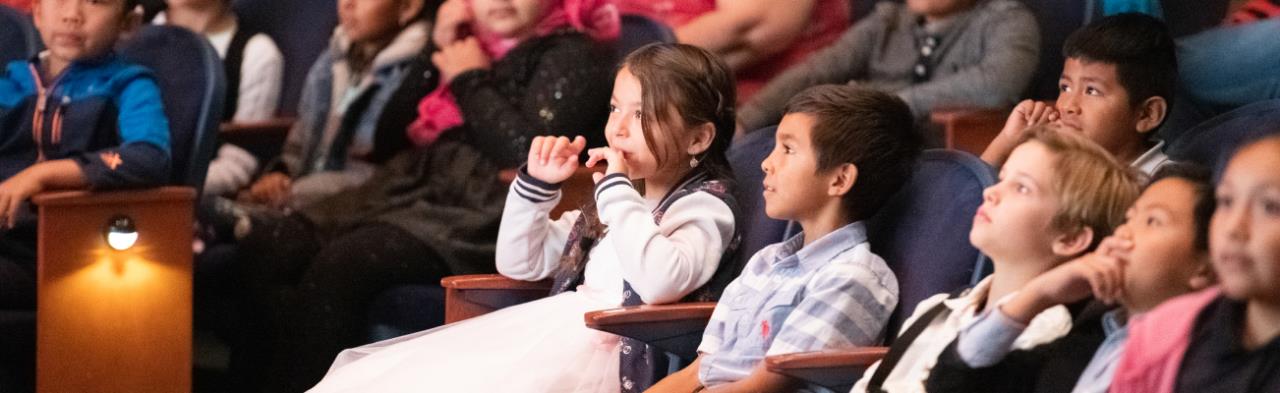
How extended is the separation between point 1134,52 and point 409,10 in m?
2.18

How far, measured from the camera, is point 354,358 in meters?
2.65

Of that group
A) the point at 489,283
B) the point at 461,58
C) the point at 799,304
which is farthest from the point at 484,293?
the point at 461,58

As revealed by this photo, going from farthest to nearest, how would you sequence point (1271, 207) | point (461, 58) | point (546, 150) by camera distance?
point (461, 58)
point (546, 150)
point (1271, 207)

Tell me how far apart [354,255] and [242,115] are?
115 cm

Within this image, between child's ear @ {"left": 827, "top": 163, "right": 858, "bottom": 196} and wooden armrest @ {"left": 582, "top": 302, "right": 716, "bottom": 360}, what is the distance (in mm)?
263

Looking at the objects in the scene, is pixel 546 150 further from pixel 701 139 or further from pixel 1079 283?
pixel 1079 283

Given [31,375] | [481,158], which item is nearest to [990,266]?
[481,158]

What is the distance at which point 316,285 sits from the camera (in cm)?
346

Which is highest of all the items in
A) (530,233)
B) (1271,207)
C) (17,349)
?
(1271,207)

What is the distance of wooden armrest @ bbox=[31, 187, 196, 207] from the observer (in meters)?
3.08

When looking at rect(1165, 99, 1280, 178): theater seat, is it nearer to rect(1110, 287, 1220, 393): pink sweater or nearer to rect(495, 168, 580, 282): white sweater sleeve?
rect(1110, 287, 1220, 393): pink sweater

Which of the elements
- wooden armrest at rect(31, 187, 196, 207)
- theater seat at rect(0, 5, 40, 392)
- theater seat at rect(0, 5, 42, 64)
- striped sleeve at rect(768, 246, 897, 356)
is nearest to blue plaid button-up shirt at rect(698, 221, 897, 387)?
striped sleeve at rect(768, 246, 897, 356)

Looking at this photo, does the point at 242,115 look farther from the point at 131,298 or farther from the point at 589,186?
the point at 589,186

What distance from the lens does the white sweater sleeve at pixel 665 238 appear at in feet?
7.78
